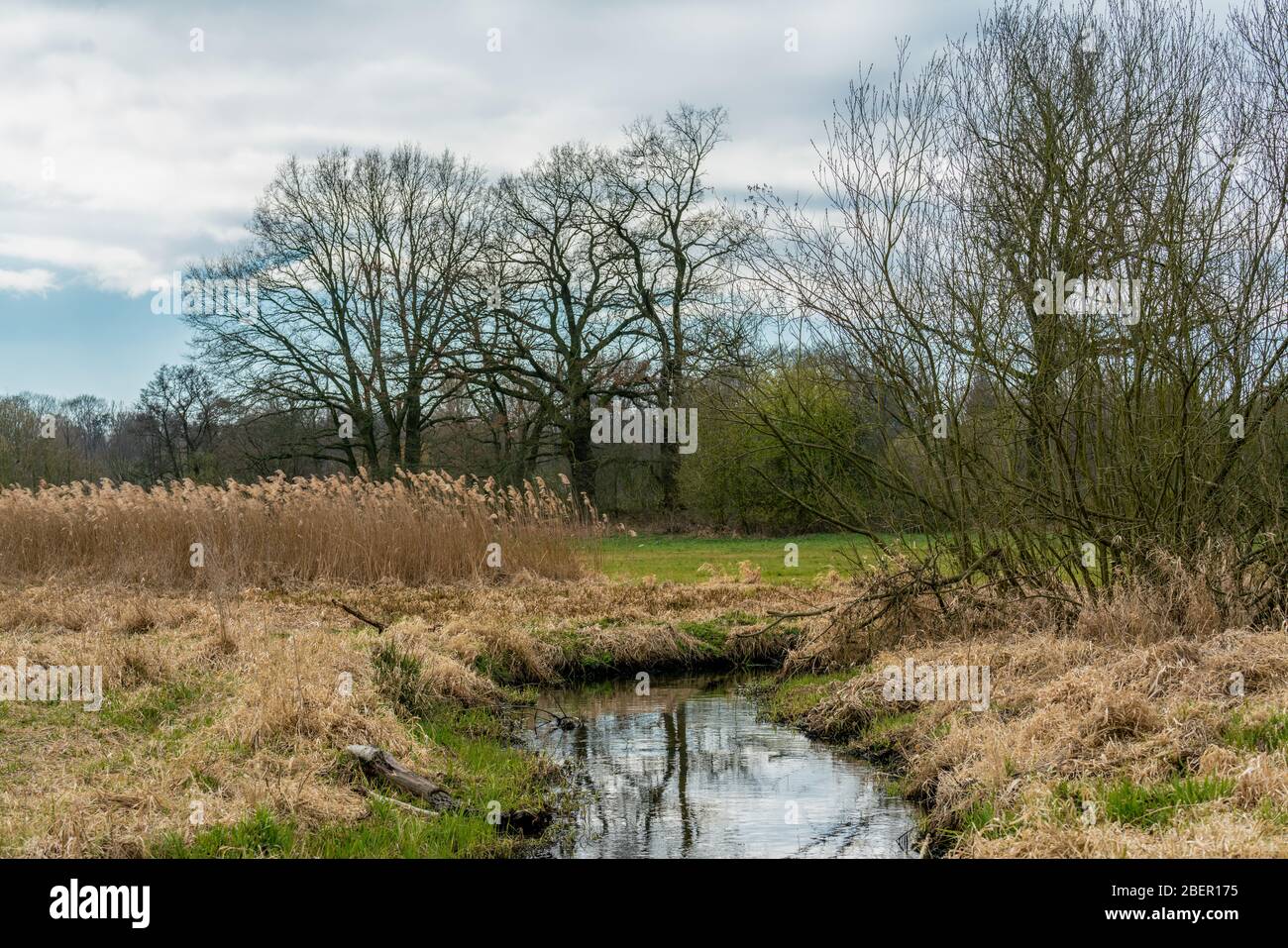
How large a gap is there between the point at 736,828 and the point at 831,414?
247 inches

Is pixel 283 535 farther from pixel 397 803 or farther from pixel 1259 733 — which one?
pixel 1259 733

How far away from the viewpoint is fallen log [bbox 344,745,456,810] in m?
6.52

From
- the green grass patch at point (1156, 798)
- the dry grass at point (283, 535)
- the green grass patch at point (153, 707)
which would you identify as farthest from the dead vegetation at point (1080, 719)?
the dry grass at point (283, 535)

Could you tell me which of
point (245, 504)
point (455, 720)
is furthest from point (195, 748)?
point (245, 504)

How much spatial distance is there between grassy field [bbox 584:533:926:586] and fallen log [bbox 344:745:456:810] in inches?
241

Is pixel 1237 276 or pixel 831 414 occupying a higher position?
pixel 1237 276

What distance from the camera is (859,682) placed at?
9.61 meters

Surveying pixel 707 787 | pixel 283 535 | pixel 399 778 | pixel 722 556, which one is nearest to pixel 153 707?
pixel 399 778

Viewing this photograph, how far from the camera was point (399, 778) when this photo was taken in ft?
21.6

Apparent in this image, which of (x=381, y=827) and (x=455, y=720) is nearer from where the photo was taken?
(x=381, y=827)

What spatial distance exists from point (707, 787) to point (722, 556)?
1494 centimetres

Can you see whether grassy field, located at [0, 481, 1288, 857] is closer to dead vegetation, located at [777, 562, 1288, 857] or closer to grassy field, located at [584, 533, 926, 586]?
dead vegetation, located at [777, 562, 1288, 857]

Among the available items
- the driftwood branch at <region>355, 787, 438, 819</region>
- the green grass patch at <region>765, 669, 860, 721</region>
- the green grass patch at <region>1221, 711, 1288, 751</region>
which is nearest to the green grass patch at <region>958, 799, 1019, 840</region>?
the green grass patch at <region>1221, 711, 1288, 751</region>
